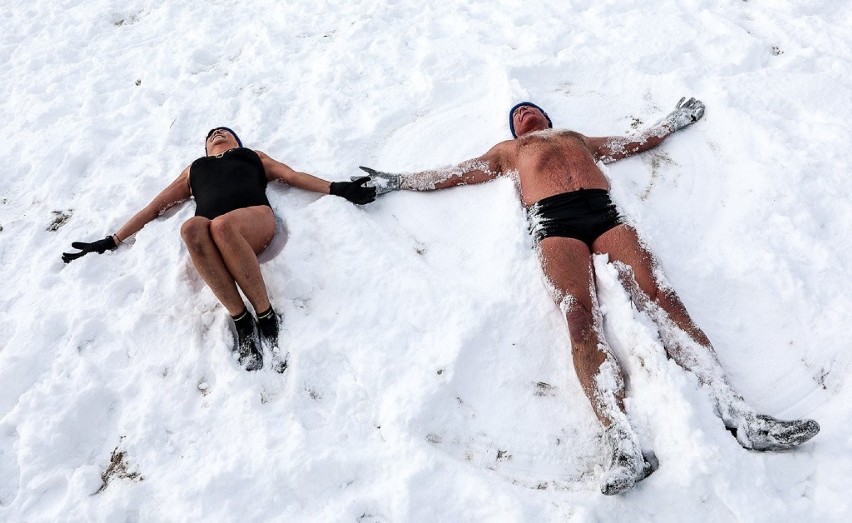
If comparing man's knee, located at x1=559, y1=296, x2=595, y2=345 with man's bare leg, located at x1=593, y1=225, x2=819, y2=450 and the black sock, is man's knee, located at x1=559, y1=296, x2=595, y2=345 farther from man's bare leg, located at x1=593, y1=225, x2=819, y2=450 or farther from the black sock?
the black sock

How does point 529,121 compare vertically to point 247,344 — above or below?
above

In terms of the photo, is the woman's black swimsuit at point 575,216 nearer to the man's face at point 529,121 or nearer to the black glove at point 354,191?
the man's face at point 529,121

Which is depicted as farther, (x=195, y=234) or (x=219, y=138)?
(x=219, y=138)

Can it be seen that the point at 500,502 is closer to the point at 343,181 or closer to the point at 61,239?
the point at 343,181

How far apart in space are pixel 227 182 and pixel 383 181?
1.07m

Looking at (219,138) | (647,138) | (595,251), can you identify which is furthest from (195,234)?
(647,138)

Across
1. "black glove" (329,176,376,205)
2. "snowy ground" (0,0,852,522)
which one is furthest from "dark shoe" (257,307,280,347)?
"black glove" (329,176,376,205)

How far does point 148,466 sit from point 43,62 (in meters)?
5.05

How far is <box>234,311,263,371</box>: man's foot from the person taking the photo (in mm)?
2826

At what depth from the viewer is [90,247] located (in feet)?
11.1

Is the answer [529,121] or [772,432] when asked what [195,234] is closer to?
[529,121]

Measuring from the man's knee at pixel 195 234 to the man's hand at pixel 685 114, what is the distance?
11.3 ft

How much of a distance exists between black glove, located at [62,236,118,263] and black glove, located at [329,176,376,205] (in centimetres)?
153

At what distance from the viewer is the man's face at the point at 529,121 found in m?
3.87
